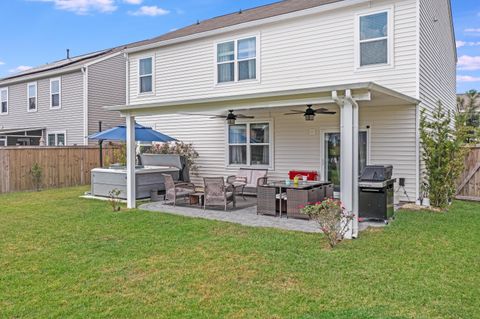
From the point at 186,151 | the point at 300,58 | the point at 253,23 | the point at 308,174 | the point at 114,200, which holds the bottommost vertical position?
the point at 114,200

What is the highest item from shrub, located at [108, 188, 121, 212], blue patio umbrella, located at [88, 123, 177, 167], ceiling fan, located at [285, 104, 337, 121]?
ceiling fan, located at [285, 104, 337, 121]

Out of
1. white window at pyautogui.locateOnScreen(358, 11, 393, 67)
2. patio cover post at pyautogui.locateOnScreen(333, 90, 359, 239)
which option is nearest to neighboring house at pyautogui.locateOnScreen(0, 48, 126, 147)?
white window at pyautogui.locateOnScreen(358, 11, 393, 67)

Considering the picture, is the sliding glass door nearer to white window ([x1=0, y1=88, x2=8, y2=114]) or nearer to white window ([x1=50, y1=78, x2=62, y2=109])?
white window ([x1=50, y1=78, x2=62, y2=109])

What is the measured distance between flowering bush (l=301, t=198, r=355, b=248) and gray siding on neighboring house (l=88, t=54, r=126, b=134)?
47.3 ft

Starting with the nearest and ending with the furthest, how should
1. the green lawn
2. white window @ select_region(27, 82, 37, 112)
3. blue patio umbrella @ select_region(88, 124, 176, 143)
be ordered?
the green lawn → blue patio umbrella @ select_region(88, 124, 176, 143) → white window @ select_region(27, 82, 37, 112)

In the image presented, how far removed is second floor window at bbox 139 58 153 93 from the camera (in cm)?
1454

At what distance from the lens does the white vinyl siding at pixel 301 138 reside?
980cm

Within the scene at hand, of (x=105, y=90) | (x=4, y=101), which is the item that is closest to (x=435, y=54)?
(x=105, y=90)

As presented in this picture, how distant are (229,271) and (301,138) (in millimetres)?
7107

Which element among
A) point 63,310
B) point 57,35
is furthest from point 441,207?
point 57,35

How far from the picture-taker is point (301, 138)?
1142 centimetres

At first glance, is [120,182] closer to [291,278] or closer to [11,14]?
[291,278]

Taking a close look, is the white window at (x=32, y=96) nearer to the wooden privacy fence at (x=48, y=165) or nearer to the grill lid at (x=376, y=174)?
the wooden privacy fence at (x=48, y=165)

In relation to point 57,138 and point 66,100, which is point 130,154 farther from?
point 57,138
